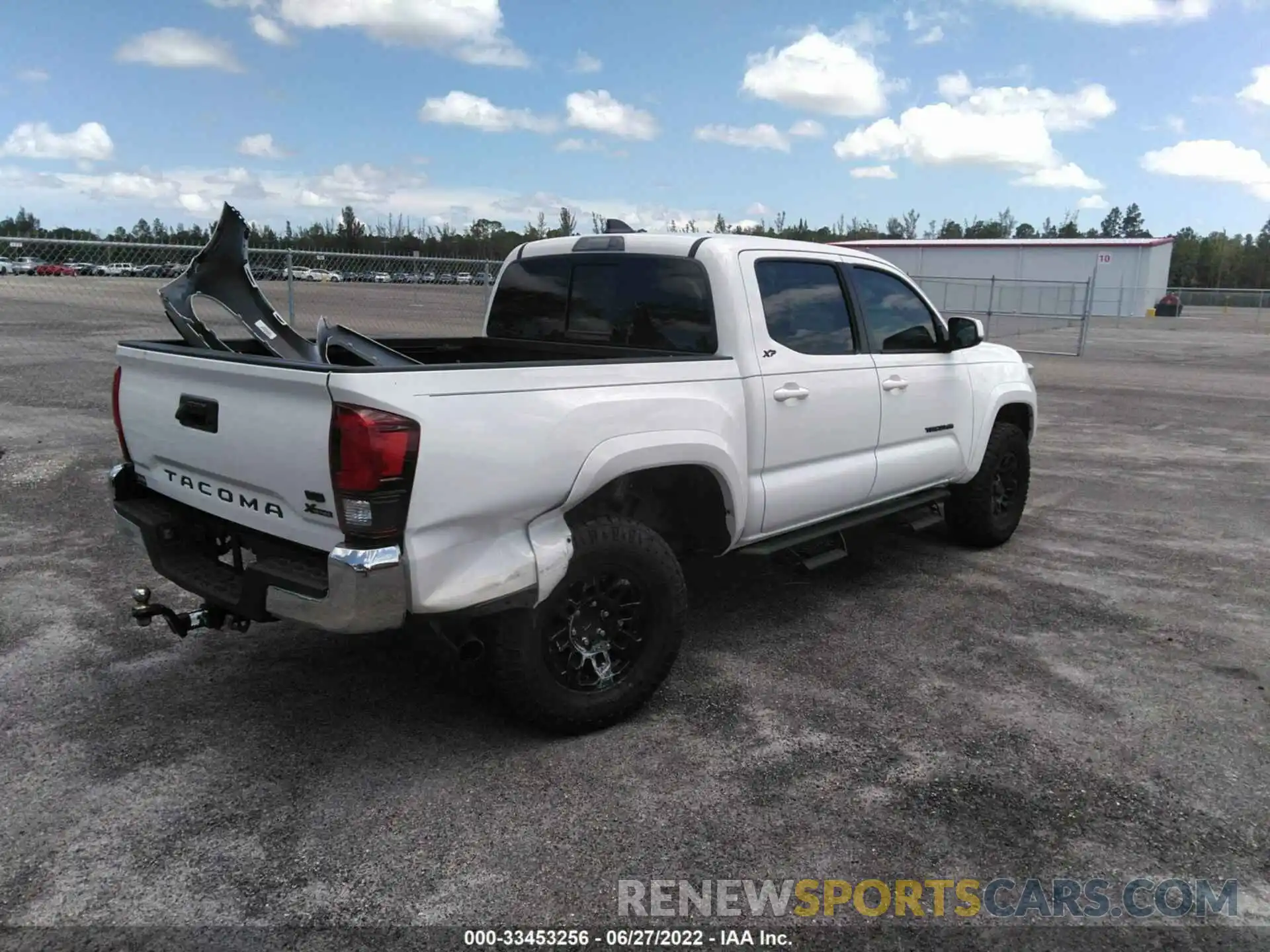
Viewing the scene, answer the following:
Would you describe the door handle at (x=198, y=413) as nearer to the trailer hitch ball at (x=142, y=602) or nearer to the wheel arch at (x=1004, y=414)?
the trailer hitch ball at (x=142, y=602)

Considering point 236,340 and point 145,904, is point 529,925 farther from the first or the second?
point 236,340

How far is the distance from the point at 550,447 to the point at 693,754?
1.28 metres

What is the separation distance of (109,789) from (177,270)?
24.3 ft

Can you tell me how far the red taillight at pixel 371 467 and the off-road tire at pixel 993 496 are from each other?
401 centimetres

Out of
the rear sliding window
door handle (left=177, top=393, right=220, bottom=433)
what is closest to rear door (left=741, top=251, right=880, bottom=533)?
the rear sliding window

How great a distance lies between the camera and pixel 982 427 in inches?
225

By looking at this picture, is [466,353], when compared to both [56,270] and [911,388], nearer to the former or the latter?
[911,388]

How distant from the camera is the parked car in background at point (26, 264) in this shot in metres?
9.87

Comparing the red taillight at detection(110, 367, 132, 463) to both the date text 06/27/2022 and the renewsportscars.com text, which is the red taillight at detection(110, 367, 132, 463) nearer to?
the date text 06/27/2022

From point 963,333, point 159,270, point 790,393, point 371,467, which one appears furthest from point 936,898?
point 159,270

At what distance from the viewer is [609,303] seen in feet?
14.8

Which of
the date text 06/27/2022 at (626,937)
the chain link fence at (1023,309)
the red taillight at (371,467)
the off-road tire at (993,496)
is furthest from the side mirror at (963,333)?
the chain link fence at (1023,309)

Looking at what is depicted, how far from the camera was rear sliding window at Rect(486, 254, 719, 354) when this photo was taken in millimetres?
4184

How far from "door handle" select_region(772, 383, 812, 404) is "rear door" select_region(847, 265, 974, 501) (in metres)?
0.74
